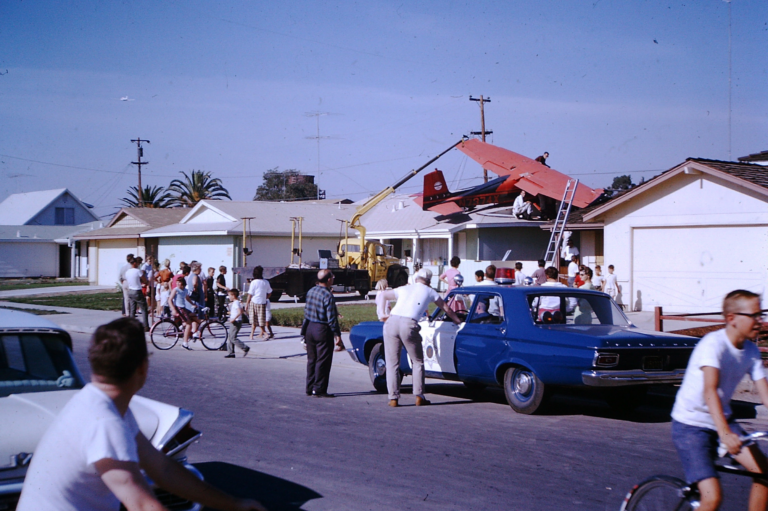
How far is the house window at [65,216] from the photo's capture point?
6456 cm

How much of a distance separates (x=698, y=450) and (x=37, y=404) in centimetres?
406

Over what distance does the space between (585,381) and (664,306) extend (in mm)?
13292

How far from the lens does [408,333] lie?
9695 mm

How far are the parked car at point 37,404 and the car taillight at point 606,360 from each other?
4.91 meters

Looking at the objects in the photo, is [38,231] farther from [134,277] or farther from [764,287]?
[764,287]

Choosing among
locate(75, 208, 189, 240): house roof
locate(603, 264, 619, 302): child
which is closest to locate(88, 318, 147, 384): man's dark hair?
locate(603, 264, 619, 302): child

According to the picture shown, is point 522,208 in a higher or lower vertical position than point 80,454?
higher

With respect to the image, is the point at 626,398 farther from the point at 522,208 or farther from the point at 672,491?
the point at 522,208

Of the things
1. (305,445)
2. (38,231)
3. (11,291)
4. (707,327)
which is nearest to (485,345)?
(305,445)

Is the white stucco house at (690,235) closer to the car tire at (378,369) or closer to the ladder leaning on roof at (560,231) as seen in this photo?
the ladder leaning on roof at (560,231)

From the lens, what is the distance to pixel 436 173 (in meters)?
32.8

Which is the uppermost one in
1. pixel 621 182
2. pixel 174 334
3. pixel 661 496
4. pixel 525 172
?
pixel 621 182

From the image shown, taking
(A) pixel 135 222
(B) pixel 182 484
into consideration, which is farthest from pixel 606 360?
(A) pixel 135 222

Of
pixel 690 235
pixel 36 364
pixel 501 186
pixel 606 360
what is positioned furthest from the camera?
pixel 501 186
